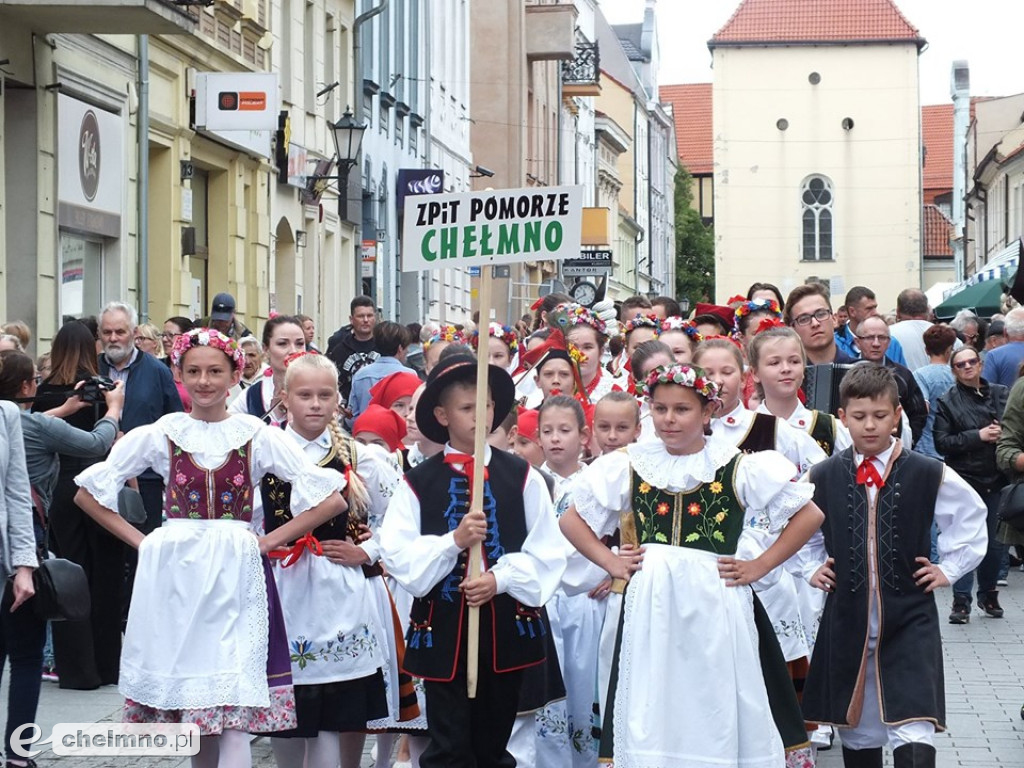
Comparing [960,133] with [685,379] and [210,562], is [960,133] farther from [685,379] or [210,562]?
[210,562]

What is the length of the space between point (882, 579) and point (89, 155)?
539 inches

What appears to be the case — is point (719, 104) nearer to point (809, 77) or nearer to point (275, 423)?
point (809, 77)

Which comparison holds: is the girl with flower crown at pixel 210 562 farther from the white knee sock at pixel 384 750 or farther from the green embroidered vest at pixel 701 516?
the green embroidered vest at pixel 701 516

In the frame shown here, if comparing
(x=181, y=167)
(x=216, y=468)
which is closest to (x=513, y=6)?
(x=181, y=167)

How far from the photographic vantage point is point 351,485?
7641 millimetres

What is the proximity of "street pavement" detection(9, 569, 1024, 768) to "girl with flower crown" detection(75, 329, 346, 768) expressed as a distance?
171 cm

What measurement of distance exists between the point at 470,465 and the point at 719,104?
8342 centimetres

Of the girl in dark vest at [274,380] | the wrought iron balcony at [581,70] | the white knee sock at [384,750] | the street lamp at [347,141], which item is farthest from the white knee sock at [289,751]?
the wrought iron balcony at [581,70]

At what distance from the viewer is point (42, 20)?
57.7 feet

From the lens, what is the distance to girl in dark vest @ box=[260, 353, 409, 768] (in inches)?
293

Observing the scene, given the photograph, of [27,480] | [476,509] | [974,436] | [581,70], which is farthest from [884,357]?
[581,70]

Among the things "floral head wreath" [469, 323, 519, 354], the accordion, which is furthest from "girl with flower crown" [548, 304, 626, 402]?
the accordion

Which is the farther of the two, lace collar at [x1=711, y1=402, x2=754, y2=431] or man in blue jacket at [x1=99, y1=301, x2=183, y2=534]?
man in blue jacket at [x1=99, y1=301, x2=183, y2=534]

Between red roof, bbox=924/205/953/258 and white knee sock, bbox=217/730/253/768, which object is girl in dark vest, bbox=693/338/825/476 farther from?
red roof, bbox=924/205/953/258
